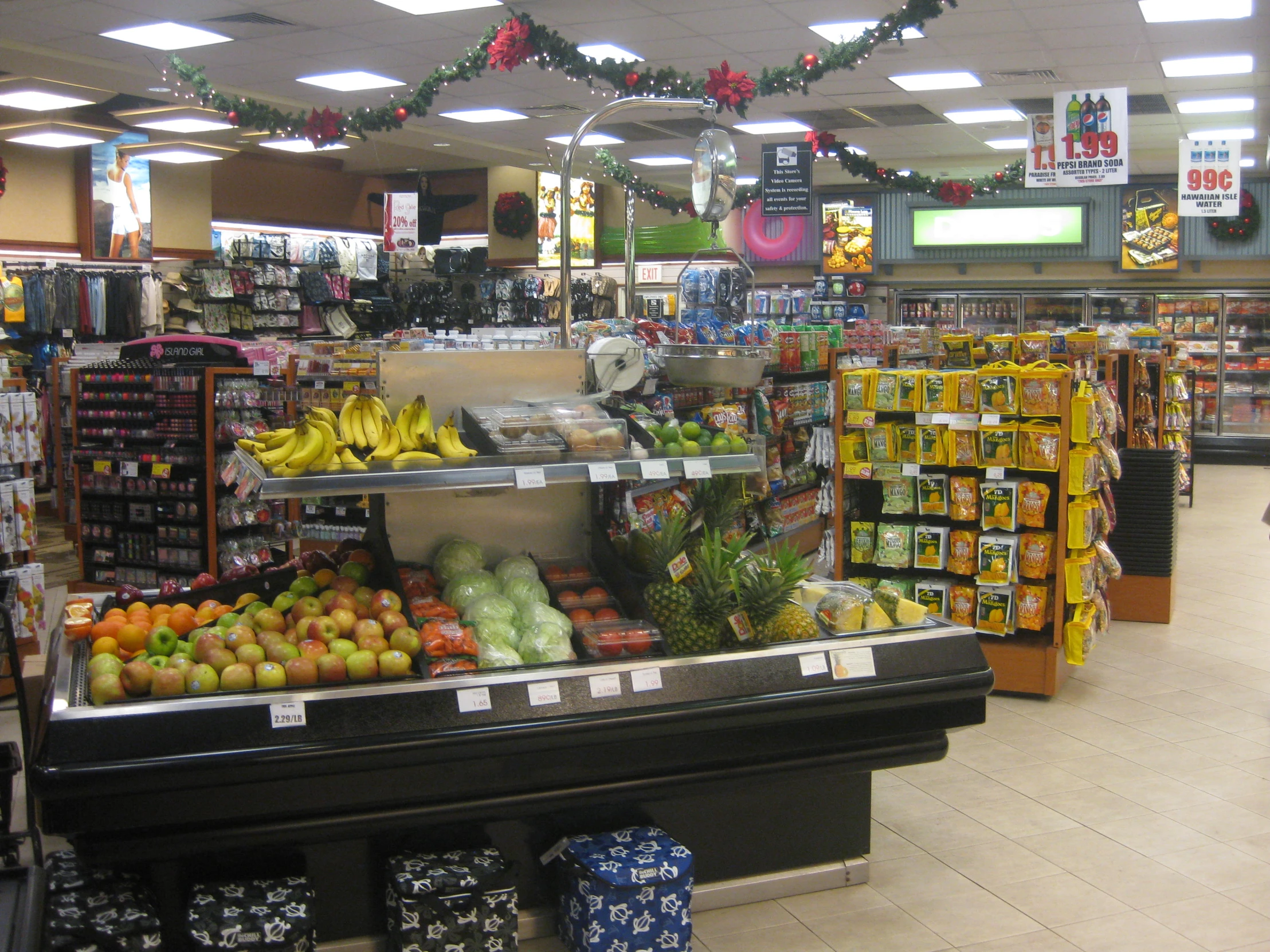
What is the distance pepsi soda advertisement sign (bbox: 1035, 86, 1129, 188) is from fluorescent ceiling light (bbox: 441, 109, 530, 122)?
A: 200 inches

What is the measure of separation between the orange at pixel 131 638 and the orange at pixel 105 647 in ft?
0.07

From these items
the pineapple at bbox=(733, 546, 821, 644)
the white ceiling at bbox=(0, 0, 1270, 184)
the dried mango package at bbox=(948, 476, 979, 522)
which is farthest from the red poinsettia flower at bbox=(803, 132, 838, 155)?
the pineapple at bbox=(733, 546, 821, 644)

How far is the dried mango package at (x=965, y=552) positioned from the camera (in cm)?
545

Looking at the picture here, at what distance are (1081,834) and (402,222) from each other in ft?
28.4

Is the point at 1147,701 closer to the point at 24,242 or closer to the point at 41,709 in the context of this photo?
the point at 41,709

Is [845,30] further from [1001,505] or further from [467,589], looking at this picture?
[467,589]

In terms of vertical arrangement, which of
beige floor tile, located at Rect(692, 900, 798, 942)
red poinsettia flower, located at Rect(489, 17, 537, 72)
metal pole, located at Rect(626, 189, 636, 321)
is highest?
red poinsettia flower, located at Rect(489, 17, 537, 72)

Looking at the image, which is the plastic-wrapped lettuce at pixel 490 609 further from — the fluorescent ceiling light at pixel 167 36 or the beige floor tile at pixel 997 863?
the fluorescent ceiling light at pixel 167 36

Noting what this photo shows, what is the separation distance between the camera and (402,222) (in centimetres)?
1086

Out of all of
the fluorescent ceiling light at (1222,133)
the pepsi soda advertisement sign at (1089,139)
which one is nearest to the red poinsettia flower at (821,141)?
the pepsi soda advertisement sign at (1089,139)

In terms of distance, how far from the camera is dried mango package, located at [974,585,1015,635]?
5.40 metres

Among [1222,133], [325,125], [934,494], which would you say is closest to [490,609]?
[934,494]

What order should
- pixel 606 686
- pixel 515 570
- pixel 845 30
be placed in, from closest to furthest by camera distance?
pixel 606 686
pixel 515 570
pixel 845 30

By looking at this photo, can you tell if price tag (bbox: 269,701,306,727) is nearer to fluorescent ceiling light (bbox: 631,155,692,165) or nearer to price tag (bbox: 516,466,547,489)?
price tag (bbox: 516,466,547,489)
